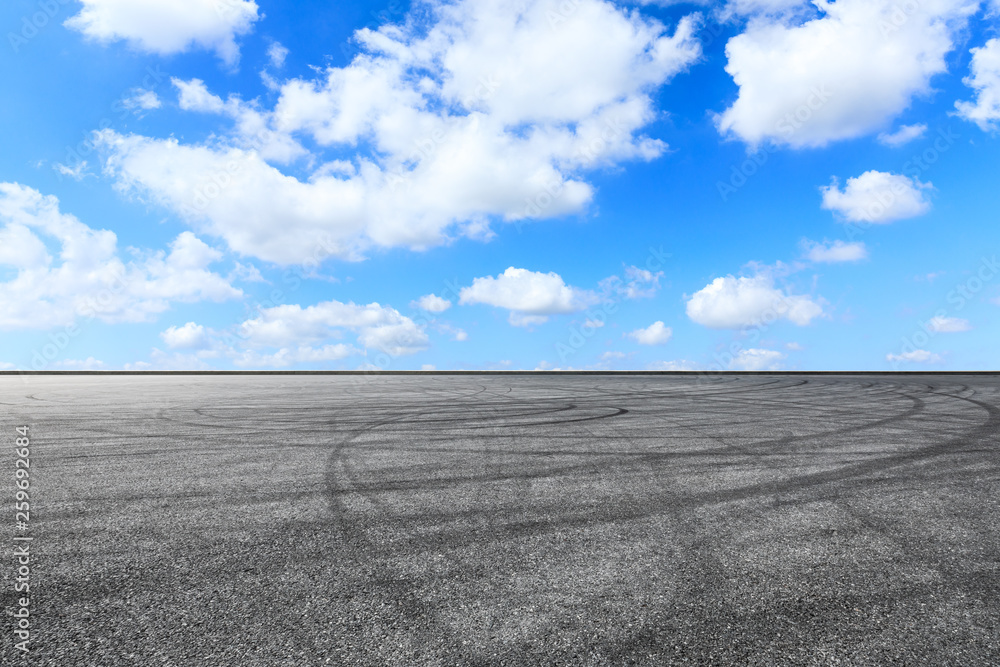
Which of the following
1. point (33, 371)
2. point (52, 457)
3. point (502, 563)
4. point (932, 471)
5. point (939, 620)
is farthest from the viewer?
point (33, 371)

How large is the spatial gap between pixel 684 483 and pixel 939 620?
2.92 metres

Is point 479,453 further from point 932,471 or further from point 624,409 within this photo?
point 624,409

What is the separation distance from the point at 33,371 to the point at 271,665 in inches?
3041

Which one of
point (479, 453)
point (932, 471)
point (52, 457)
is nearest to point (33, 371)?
point (52, 457)

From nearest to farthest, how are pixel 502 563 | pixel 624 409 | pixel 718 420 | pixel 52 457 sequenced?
pixel 502 563, pixel 52 457, pixel 718 420, pixel 624 409

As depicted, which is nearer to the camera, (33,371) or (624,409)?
(624,409)

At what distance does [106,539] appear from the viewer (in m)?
4.27

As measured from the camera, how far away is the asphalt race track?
2.77 meters

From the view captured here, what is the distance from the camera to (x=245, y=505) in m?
5.15

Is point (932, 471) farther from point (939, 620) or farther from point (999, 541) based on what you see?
point (939, 620)

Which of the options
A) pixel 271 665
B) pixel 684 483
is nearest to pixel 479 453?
pixel 684 483

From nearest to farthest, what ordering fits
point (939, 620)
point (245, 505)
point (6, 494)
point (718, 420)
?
point (939, 620) → point (245, 505) → point (6, 494) → point (718, 420)

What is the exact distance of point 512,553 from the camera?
391 cm

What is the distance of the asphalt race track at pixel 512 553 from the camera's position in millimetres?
2773
